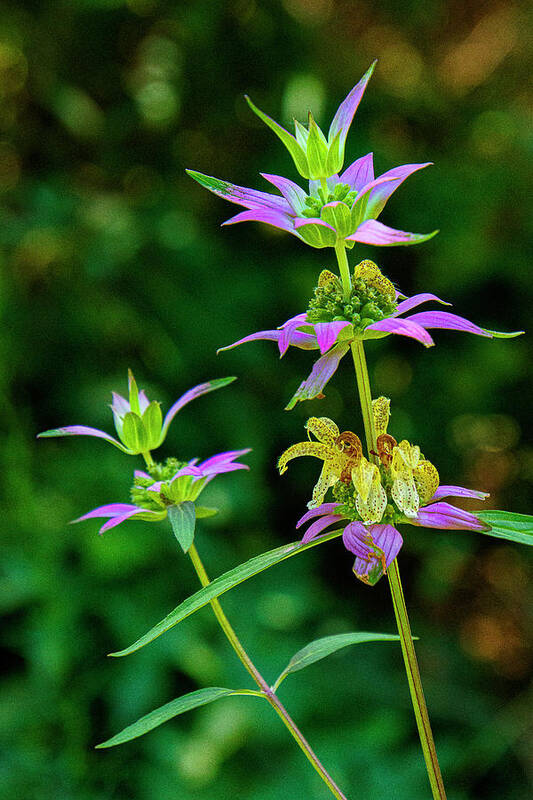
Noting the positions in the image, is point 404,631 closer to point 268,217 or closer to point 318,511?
point 318,511

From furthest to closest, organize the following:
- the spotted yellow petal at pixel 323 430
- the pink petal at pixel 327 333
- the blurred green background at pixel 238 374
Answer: the blurred green background at pixel 238 374 < the spotted yellow petal at pixel 323 430 < the pink petal at pixel 327 333

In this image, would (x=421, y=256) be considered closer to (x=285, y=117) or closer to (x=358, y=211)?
(x=285, y=117)

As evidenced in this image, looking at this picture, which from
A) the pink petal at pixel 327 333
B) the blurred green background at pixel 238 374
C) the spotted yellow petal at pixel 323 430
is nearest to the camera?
the pink petal at pixel 327 333

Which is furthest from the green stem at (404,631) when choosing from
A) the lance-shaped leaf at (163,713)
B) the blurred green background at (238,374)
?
the blurred green background at (238,374)

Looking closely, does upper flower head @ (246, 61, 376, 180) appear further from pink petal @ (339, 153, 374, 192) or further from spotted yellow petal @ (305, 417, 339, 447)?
spotted yellow petal @ (305, 417, 339, 447)

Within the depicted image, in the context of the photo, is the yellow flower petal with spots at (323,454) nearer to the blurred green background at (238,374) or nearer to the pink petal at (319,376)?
the pink petal at (319,376)

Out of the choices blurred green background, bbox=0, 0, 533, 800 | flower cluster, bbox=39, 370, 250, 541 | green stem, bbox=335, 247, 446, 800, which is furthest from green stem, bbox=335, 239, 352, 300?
blurred green background, bbox=0, 0, 533, 800
